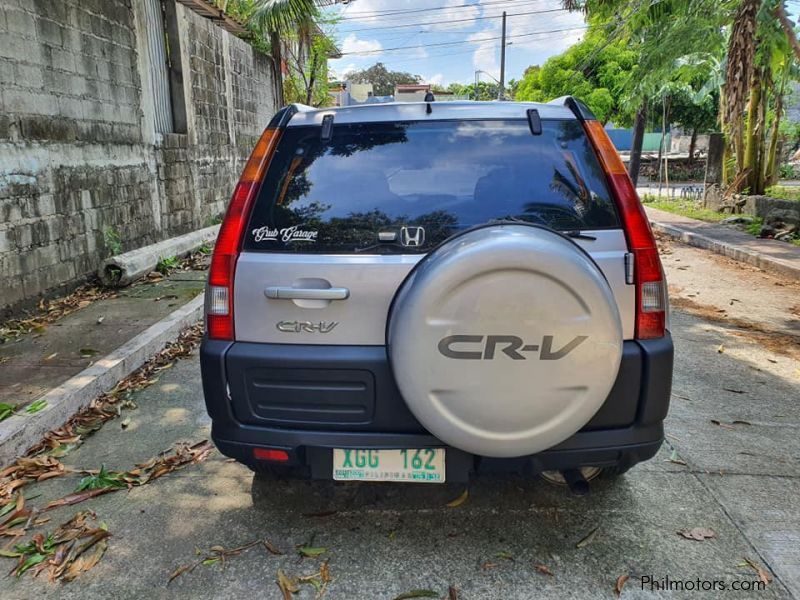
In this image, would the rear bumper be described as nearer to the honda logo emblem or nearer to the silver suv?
A: the silver suv

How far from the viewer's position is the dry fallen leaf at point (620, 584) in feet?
7.61

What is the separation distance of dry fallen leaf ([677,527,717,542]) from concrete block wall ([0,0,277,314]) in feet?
18.2

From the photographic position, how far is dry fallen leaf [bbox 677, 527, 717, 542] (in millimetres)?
2646

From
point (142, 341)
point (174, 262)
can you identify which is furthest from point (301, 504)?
point (174, 262)

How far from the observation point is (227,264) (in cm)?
247

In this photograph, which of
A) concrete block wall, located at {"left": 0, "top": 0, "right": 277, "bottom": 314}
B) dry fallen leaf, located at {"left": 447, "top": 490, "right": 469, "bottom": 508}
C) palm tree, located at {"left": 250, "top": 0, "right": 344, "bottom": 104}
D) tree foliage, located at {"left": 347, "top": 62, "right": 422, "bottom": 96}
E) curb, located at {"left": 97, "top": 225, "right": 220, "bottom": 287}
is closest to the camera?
dry fallen leaf, located at {"left": 447, "top": 490, "right": 469, "bottom": 508}

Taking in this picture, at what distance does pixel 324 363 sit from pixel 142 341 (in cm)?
326

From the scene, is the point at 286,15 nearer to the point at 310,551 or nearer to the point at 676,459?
the point at 676,459

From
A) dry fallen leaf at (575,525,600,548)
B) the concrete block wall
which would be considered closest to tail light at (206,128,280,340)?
dry fallen leaf at (575,525,600,548)

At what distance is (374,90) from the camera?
50875mm

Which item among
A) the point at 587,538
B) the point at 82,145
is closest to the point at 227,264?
the point at 587,538

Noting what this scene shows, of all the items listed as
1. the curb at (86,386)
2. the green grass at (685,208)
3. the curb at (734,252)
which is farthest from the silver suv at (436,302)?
the green grass at (685,208)

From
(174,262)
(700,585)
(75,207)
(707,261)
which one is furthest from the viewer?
(707,261)

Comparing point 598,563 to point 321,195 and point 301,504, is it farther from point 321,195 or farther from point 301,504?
point 321,195
